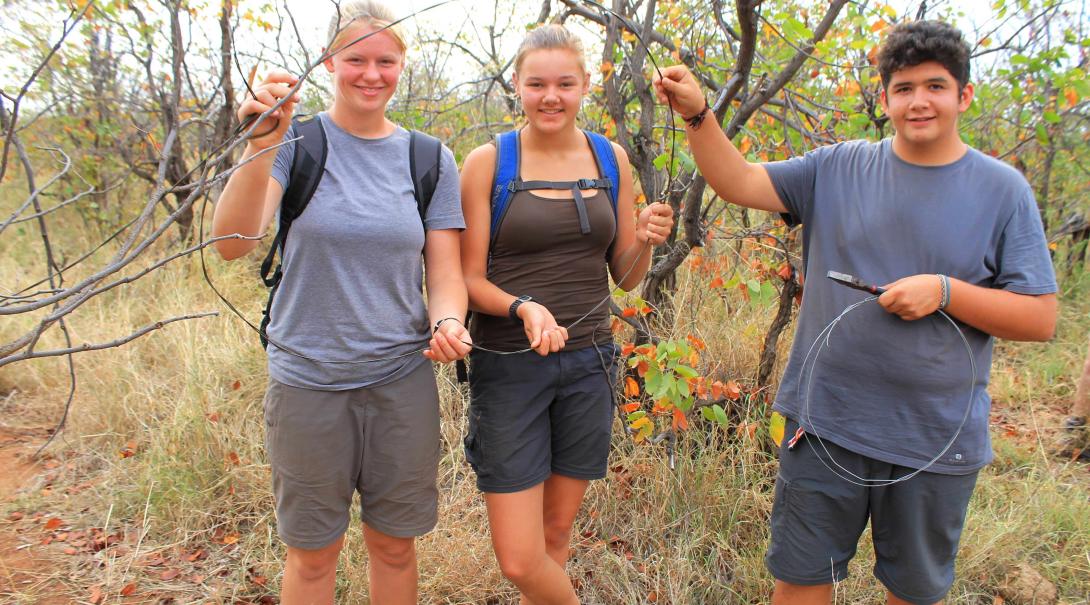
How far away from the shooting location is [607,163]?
6.95ft

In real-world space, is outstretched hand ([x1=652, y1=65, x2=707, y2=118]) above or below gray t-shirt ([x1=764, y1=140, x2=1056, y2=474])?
above

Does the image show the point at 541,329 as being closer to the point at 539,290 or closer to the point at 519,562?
the point at 539,290

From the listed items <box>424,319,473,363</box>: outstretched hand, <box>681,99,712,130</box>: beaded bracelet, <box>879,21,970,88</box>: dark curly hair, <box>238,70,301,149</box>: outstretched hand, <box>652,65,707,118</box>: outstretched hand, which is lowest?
<box>424,319,473,363</box>: outstretched hand

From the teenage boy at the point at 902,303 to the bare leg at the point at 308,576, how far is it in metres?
1.26

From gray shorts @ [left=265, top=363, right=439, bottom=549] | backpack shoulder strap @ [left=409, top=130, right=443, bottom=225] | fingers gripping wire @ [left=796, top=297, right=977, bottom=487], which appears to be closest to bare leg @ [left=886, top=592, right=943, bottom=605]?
fingers gripping wire @ [left=796, top=297, right=977, bottom=487]

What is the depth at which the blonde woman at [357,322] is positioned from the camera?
1781 mm

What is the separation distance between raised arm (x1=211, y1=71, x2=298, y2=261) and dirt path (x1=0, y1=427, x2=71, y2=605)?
2.00 metres

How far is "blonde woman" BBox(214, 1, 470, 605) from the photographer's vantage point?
1.78 meters

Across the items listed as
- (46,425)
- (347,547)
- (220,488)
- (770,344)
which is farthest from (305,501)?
(46,425)

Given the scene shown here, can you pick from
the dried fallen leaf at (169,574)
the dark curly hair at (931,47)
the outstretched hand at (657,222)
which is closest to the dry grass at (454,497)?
the dried fallen leaf at (169,574)

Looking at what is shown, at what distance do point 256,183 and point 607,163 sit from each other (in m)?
1.00

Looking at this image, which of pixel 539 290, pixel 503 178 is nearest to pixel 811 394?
pixel 539 290

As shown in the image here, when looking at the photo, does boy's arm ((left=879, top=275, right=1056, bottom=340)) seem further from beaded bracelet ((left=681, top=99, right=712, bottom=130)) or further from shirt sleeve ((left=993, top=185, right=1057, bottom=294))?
beaded bracelet ((left=681, top=99, right=712, bottom=130))

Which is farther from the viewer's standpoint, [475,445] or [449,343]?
[475,445]
